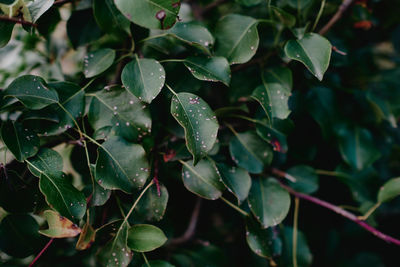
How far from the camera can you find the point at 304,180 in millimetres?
811

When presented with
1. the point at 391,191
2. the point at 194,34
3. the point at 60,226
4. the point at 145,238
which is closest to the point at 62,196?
the point at 60,226

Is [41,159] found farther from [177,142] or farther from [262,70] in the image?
[262,70]

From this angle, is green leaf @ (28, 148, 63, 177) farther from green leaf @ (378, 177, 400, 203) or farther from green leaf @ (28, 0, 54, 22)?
green leaf @ (378, 177, 400, 203)

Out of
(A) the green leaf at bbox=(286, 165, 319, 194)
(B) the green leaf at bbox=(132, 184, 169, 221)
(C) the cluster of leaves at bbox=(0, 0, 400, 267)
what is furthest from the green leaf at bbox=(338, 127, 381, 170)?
(B) the green leaf at bbox=(132, 184, 169, 221)

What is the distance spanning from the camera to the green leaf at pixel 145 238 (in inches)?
22.1

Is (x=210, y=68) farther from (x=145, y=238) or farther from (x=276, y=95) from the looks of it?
(x=145, y=238)

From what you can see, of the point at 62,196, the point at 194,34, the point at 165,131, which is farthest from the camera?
the point at 165,131

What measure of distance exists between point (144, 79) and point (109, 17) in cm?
19

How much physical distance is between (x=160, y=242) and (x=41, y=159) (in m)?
0.26

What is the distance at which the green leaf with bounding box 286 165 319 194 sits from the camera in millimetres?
803

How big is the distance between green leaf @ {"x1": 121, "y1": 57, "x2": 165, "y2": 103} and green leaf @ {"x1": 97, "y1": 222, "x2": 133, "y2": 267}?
0.24m

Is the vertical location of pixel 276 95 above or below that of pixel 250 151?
above

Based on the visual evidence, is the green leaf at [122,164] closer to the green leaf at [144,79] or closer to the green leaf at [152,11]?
the green leaf at [144,79]

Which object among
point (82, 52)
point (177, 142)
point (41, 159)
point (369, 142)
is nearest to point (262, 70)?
point (177, 142)
